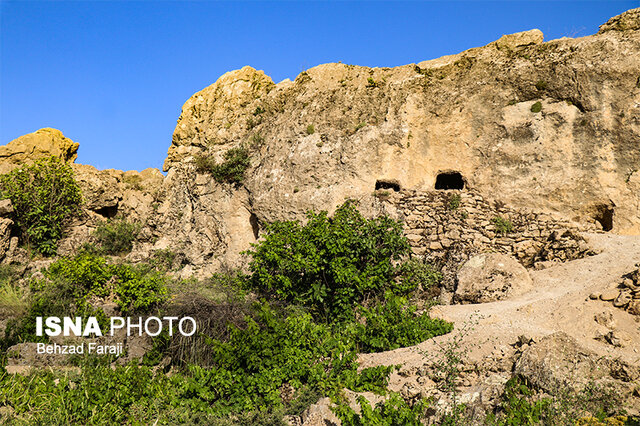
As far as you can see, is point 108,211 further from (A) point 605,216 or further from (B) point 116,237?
(A) point 605,216

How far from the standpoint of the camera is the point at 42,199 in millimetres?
14125

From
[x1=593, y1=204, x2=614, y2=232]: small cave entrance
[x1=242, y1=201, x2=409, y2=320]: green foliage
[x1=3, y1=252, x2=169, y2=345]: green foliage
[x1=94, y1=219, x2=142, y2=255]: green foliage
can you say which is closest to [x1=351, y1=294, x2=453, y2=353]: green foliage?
[x1=242, y1=201, x2=409, y2=320]: green foliage

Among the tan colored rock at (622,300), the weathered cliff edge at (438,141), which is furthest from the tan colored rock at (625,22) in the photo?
the tan colored rock at (622,300)

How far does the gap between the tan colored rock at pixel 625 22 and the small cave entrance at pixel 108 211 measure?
14.6m

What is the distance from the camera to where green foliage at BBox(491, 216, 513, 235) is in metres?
11.0

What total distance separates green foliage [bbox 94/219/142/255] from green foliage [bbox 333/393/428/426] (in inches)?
447

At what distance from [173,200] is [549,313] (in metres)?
11.0

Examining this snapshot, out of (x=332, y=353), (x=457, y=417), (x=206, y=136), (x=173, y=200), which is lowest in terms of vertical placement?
(x=457, y=417)

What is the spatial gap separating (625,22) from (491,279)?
24.1 feet

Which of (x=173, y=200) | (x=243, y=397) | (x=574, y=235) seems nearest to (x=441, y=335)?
(x=243, y=397)

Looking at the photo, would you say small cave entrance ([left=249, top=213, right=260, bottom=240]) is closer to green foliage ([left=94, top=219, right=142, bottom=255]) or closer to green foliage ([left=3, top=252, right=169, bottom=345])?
green foliage ([left=94, top=219, right=142, bottom=255])

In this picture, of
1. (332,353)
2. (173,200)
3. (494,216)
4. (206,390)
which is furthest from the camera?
(173,200)

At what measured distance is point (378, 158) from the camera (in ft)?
41.1

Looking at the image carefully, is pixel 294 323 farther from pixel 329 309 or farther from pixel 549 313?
pixel 549 313
